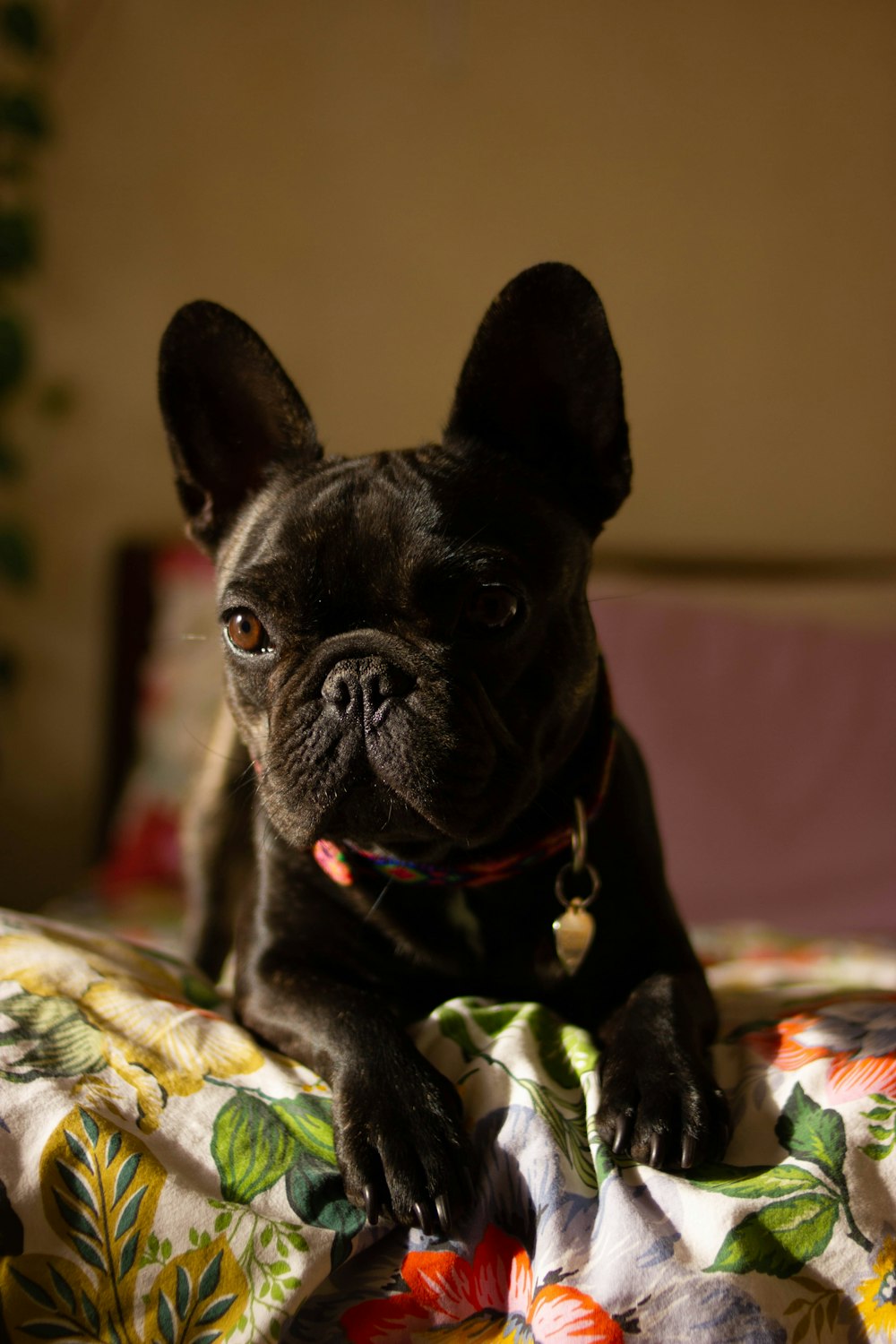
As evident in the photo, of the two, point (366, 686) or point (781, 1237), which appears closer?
point (781, 1237)

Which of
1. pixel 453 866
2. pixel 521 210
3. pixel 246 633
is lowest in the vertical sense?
pixel 453 866

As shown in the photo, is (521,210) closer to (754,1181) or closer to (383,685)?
(383,685)

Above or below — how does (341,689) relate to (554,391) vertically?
below

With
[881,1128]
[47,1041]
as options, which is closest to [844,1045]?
[881,1128]

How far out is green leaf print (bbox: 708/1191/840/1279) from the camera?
84 cm

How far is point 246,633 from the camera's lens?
1.31 meters

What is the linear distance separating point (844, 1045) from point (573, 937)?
0.34 metres

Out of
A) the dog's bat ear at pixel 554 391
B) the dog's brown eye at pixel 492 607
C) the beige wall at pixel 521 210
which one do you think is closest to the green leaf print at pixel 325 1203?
the dog's brown eye at pixel 492 607

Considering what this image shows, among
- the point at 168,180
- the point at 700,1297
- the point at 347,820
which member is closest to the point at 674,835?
the point at 347,820

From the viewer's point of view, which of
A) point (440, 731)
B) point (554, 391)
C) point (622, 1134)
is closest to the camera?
point (622, 1134)

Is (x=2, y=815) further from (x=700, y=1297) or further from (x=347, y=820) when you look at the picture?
(x=700, y=1297)

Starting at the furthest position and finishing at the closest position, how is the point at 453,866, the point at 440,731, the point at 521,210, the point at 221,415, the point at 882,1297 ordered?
the point at 521,210
the point at 221,415
the point at 453,866
the point at 440,731
the point at 882,1297

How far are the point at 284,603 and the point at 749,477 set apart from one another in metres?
3.02

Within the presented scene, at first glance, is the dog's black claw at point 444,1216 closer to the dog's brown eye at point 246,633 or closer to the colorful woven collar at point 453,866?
the colorful woven collar at point 453,866
